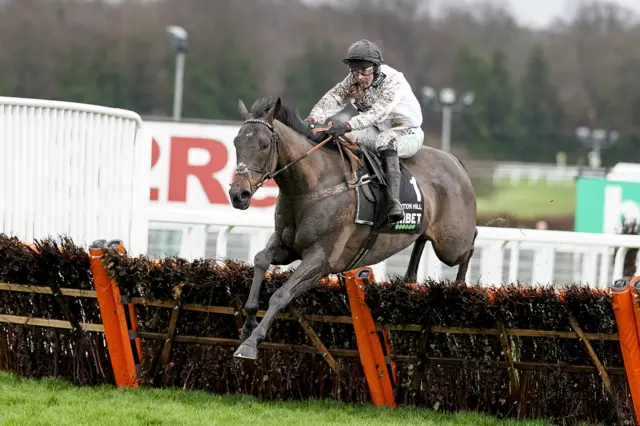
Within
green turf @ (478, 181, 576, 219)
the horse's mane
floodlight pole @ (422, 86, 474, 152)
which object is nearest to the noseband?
the horse's mane

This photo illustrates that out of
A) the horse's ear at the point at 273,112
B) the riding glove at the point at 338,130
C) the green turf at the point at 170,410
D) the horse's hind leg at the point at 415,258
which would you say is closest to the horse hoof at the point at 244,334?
the green turf at the point at 170,410

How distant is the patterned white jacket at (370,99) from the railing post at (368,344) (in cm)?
95

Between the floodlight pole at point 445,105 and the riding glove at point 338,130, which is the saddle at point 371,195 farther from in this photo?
the floodlight pole at point 445,105

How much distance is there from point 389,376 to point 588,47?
878 inches

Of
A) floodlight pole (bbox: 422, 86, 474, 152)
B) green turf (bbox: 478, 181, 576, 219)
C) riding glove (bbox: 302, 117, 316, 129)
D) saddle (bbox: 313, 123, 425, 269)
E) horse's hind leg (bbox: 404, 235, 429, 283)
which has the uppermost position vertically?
floodlight pole (bbox: 422, 86, 474, 152)

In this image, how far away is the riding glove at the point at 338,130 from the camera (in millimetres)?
6062

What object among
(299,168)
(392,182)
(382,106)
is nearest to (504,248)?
(392,182)

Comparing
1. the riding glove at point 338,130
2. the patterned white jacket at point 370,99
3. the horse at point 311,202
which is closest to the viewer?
the horse at point 311,202

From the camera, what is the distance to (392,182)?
20.3ft

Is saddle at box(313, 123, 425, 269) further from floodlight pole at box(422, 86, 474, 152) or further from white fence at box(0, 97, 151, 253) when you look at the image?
floodlight pole at box(422, 86, 474, 152)

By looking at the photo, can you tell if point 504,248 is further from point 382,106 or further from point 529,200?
point 529,200

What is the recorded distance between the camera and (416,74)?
28.6 metres

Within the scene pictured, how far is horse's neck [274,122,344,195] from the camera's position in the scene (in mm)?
5758

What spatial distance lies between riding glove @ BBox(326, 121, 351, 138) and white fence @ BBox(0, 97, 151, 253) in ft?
4.94
